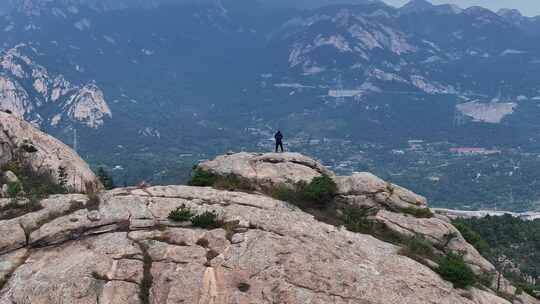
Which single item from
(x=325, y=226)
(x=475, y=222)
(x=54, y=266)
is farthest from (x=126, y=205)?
(x=475, y=222)

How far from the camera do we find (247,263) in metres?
22.1

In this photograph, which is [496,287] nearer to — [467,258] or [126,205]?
[467,258]

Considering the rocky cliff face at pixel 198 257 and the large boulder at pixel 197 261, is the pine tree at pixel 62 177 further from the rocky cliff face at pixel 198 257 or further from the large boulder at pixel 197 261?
the large boulder at pixel 197 261

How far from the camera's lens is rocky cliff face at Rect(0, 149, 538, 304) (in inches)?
809

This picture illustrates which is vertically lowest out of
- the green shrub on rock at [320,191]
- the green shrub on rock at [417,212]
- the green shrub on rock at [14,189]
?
the green shrub on rock at [417,212]

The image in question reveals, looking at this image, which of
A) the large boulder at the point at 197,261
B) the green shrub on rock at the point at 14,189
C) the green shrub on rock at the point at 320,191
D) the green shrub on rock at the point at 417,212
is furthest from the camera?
the green shrub on rock at the point at 14,189

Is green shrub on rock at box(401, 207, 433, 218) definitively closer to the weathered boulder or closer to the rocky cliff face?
the rocky cliff face

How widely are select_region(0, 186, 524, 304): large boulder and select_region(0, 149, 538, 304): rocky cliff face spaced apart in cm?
→ 5

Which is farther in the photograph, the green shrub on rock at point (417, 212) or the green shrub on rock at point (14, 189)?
the green shrub on rock at point (14, 189)

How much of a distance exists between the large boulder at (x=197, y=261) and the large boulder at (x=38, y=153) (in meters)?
14.2

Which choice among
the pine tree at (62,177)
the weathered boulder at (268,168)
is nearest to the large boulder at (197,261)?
the weathered boulder at (268,168)

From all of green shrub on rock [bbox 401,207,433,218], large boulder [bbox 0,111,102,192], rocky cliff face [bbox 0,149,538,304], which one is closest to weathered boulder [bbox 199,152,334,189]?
rocky cliff face [bbox 0,149,538,304]

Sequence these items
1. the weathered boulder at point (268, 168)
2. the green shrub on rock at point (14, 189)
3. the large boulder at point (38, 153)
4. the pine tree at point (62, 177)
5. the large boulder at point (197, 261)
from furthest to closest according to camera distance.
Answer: the large boulder at point (38, 153) < the pine tree at point (62, 177) < the weathered boulder at point (268, 168) < the green shrub on rock at point (14, 189) < the large boulder at point (197, 261)

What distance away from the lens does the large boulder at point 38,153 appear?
39.2 meters
